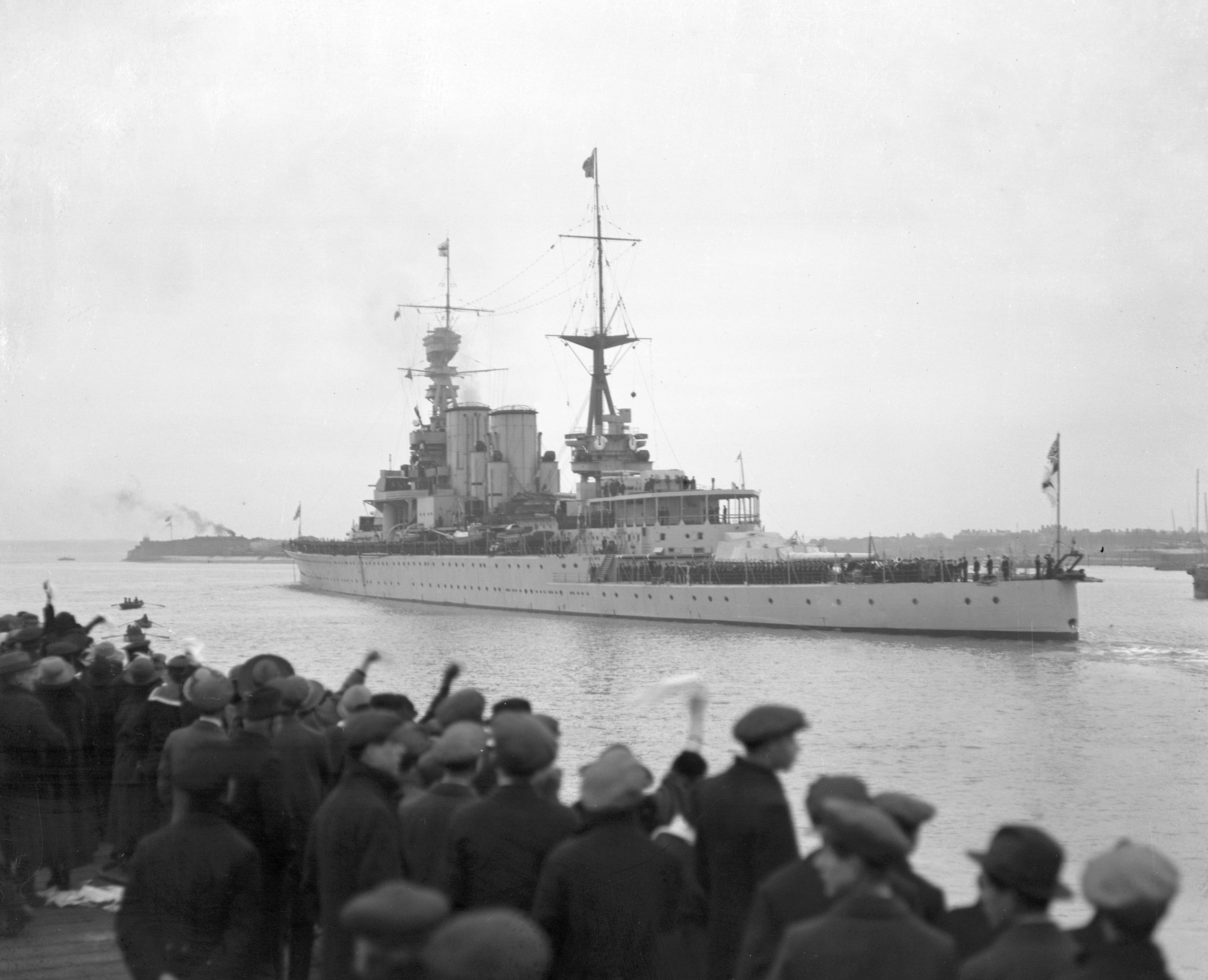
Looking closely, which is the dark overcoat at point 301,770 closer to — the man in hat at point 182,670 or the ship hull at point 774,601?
the man in hat at point 182,670

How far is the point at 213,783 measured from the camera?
12.5 feet

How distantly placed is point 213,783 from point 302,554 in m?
74.1

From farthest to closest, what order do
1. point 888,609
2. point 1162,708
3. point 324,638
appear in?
point 324,638 < point 888,609 < point 1162,708

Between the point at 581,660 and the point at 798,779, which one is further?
the point at 581,660

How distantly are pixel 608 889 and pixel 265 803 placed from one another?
1.87m

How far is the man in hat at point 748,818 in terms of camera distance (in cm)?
377

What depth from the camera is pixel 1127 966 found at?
94.3 inches

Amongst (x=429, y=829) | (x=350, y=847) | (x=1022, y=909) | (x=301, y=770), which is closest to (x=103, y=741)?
(x=301, y=770)

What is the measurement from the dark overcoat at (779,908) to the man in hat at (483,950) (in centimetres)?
103

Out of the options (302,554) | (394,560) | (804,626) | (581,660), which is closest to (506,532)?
(394,560)

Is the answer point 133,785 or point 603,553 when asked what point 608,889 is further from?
point 603,553

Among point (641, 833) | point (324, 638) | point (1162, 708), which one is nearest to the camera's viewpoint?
point (641, 833)

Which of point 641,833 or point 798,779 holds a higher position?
point 641,833

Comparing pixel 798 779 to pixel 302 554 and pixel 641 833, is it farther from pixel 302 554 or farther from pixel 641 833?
pixel 302 554
